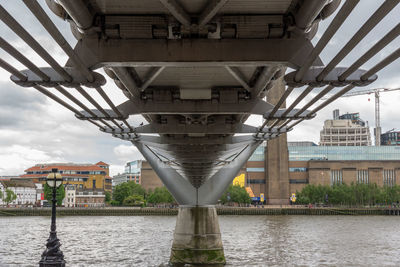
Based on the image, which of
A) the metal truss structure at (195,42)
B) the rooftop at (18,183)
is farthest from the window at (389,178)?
the metal truss structure at (195,42)

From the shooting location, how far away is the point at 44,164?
177 meters

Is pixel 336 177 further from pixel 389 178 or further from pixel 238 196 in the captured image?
pixel 238 196

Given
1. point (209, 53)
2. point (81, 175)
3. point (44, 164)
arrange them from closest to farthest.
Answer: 1. point (209, 53)
2. point (81, 175)
3. point (44, 164)

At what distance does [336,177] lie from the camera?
11775cm

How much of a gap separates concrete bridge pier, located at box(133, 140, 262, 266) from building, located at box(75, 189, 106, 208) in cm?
11796

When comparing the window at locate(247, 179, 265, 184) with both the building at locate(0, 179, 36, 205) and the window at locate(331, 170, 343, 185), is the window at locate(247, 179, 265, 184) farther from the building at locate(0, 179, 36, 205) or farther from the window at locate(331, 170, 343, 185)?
the building at locate(0, 179, 36, 205)

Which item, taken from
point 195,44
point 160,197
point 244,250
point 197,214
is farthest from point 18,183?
point 195,44

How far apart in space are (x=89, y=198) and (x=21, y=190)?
20.8 meters

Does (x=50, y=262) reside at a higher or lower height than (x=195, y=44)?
lower

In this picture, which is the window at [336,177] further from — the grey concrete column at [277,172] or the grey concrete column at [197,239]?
the grey concrete column at [197,239]

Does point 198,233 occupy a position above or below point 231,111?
below

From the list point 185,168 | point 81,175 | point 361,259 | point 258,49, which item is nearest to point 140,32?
point 258,49

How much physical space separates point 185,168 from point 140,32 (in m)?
16.1

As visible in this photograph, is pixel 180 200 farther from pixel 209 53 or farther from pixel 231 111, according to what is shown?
pixel 209 53
